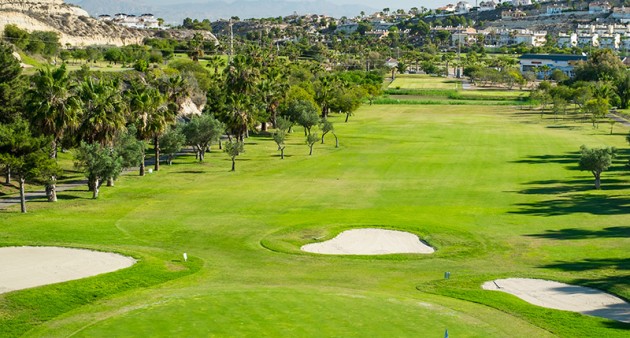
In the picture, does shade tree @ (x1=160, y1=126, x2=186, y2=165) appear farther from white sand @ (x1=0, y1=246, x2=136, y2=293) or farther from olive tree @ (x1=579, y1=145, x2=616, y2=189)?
olive tree @ (x1=579, y1=145, x2=616, y2=189)

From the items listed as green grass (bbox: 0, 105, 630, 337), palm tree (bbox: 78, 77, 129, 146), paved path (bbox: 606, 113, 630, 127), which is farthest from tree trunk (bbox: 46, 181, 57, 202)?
paved path (bbox: 606, 113, 630, 127)

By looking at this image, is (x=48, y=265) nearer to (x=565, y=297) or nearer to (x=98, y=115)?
(x=565, y=297)

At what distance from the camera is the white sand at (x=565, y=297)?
35.2 m

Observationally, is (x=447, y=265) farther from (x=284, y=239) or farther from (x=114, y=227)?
(x=114, y=227)

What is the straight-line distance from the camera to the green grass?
3253 cm

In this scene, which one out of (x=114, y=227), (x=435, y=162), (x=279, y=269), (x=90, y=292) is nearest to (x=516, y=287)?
(x=279, y=269)

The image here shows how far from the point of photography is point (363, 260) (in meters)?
45.1

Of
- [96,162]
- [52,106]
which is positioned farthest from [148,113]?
[52,106]

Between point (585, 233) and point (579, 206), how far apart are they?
1094cm

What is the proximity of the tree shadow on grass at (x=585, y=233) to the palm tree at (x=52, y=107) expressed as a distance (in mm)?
35166

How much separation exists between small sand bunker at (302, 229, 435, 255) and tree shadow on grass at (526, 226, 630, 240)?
8.49 m

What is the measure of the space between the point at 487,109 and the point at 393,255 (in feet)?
428

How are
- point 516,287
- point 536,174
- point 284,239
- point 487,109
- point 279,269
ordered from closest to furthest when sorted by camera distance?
point 516,287 < point 279,269 < point 284,239 < point 536,174 < point 487,109

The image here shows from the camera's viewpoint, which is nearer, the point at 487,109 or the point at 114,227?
the point at 114,227
